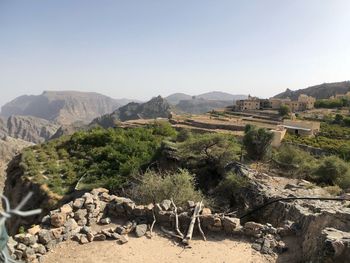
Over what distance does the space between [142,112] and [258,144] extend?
146m

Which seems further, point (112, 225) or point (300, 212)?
point (300, 212)

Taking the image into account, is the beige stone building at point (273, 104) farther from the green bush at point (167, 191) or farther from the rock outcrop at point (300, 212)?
the green bush at point (167, 191)

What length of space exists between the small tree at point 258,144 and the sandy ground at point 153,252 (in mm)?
15050

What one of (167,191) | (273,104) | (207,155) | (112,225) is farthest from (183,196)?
(273,104)

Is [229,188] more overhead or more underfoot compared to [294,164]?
more overhead

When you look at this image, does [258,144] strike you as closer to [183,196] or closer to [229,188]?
[229,188]

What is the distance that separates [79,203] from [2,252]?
8.29 metres

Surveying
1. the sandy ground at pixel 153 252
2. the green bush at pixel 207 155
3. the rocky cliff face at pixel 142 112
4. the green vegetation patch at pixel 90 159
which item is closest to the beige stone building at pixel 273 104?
the green vegetation patch at pixel 90 159

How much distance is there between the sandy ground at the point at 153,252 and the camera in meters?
8.03

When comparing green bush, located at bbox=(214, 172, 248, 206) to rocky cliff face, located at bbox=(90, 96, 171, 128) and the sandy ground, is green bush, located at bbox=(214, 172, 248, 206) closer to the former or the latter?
the sandy ground

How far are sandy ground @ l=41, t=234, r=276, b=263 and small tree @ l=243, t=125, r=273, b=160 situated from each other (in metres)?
15.0

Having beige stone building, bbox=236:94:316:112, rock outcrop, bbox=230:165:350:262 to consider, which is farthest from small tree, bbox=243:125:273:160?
beige stone building, bbox=236:94:316:112

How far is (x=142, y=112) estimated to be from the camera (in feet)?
550

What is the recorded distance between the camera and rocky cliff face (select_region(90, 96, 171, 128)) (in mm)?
150000
